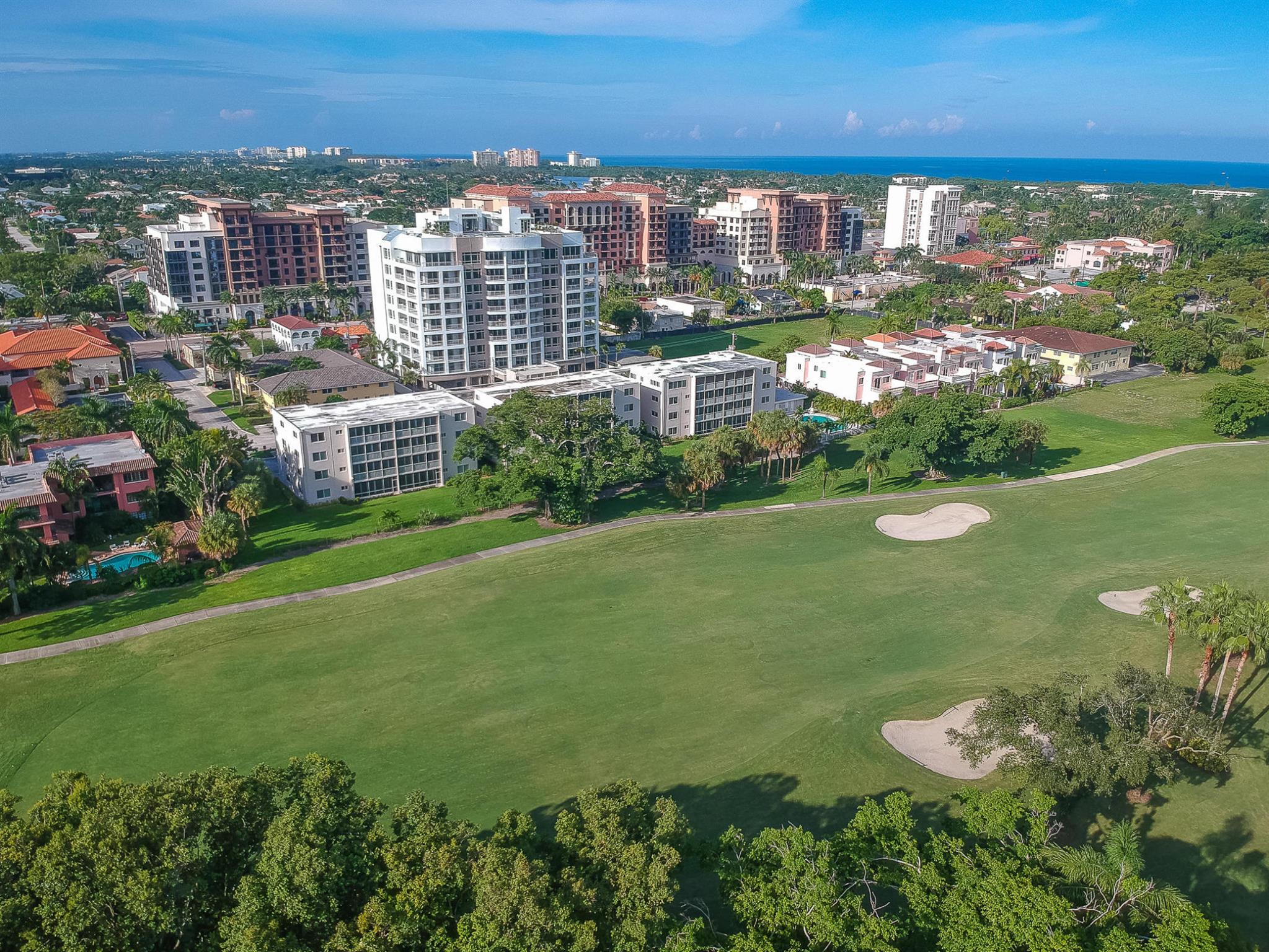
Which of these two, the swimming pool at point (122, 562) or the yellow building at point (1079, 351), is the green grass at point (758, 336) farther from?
the swimming pool at point (122, 562)

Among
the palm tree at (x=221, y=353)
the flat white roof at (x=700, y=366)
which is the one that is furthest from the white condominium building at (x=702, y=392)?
the palm tree at (x=221, y=353)

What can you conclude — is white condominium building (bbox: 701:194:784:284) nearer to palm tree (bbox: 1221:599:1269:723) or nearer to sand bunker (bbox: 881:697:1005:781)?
sand bunker (bbox: 881:697:1005:781)

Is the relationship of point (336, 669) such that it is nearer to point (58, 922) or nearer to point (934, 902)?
point (58, 922)

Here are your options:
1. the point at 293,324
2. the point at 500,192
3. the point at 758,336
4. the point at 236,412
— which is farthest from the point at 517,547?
the point at 500,192

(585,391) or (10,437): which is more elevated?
(585,391)

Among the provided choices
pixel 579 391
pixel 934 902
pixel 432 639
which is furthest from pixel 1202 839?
pixel 579 391

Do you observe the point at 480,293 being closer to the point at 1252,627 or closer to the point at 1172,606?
the point at 1172,606
